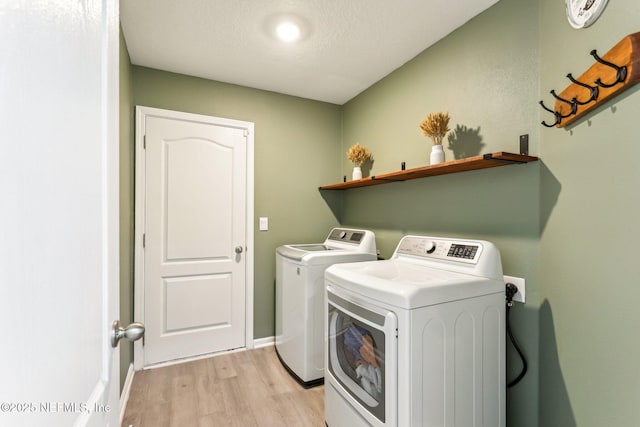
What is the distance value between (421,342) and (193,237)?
2021mm

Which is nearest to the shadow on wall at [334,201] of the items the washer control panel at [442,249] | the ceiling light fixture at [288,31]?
the washer control panel at [442,249]

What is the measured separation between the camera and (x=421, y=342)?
1.19 m

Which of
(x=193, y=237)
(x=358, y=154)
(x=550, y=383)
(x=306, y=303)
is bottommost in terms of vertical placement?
(x=550, y=383)

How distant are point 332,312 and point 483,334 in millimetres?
737

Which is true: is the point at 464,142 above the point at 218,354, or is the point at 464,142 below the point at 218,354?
above

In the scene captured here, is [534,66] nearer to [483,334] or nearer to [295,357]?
[483,334]

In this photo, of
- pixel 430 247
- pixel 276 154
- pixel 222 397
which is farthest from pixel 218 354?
pixel 430 247

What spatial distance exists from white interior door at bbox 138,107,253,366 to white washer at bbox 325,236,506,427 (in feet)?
4.37

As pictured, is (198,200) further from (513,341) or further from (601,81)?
(601,81)

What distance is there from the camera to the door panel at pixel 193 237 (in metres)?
2.41

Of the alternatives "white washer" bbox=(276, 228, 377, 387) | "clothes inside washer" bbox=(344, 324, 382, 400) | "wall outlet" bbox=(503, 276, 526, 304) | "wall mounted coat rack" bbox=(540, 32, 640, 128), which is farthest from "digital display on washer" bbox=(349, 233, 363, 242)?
"wall mounted coat rack" bbox=(540, 32, 640, 128)

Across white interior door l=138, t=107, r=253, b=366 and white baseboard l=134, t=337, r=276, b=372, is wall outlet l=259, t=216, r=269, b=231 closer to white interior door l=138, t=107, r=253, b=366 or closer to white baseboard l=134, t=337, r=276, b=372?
white interior door l=138, t=107, r=253, b=366

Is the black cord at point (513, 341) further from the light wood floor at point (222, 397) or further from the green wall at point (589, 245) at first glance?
the light wood floor at point (222, 397)

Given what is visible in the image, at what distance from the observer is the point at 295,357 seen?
224cm
